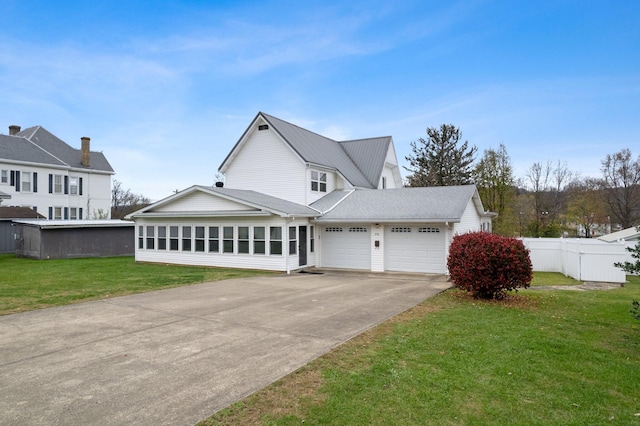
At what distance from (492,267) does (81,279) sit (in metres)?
15.2

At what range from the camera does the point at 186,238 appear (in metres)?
20.8

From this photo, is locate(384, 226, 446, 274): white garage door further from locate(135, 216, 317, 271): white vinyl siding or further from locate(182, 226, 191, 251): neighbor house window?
locate(182, 226, 191, 251): neighbor house window

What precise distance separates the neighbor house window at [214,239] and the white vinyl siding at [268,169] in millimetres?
4141

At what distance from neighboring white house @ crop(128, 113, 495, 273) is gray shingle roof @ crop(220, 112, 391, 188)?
158 mm

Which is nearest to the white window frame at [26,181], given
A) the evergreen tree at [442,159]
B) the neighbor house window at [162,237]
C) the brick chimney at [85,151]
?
the brick chimney at [85,151]

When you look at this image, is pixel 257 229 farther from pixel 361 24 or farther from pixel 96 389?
pixel 96 389

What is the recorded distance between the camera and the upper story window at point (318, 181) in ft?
72.2

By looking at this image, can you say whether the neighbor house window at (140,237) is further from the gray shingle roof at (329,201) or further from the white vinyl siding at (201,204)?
the gray shingle roof at (329,201)

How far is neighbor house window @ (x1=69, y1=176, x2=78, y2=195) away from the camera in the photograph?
35.4m

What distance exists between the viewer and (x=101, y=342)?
7168 mm

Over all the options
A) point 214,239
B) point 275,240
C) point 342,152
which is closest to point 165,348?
point 275,240

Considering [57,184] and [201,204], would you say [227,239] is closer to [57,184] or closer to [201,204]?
[201,204]

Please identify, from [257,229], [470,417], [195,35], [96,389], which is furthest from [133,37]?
[470,417]

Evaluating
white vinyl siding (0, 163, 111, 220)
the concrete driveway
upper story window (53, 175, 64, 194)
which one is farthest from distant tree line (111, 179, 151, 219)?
the concrete driveway
